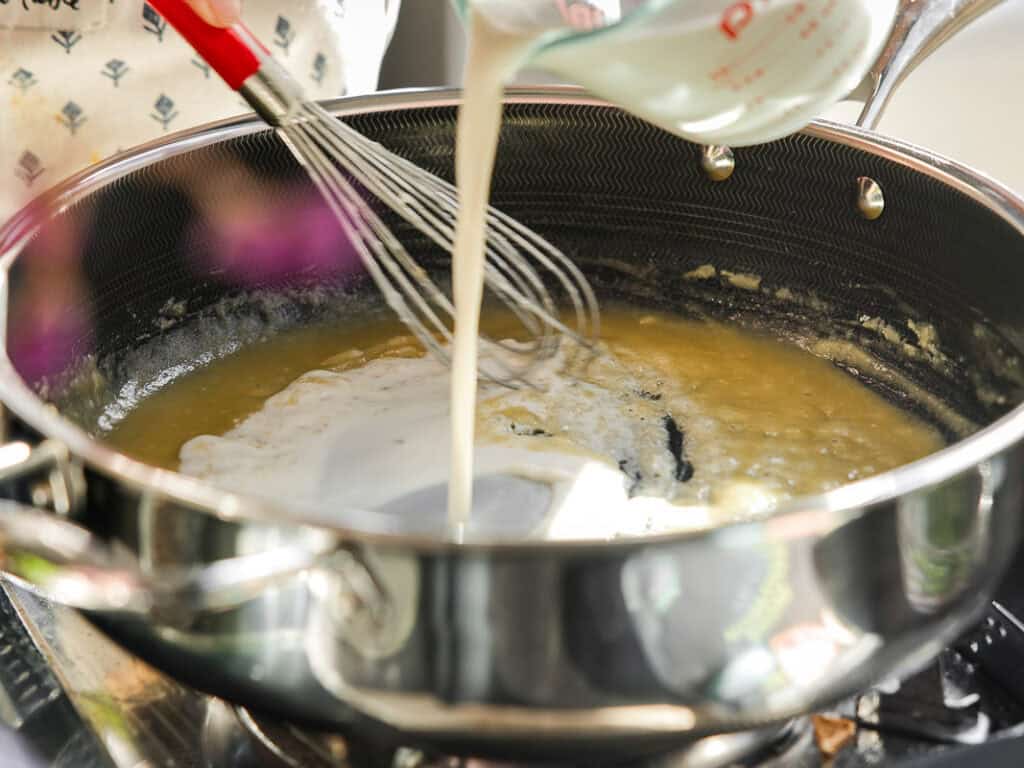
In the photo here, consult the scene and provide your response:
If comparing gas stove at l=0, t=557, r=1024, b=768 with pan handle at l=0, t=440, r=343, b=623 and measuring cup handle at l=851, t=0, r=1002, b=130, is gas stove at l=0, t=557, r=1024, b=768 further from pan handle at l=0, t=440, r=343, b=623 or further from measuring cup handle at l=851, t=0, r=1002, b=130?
measuring cup handle at l=851, t=0, r=1002, b=130

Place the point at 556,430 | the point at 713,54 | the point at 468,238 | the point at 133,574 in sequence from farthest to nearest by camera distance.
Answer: the point at 556,430
the point at 468,238
the point at 713,54
the point at 133,574

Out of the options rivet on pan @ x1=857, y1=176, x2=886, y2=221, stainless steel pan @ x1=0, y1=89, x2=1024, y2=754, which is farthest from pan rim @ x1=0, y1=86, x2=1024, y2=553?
rivet on pan @ x1=857, y1=176, x2=886, y2=221

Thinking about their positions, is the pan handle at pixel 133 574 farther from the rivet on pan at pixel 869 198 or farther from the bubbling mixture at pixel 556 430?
the rivet on pan at pixel 869 198

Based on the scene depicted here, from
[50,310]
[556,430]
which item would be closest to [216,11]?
[50,310]

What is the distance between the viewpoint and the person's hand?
68cm

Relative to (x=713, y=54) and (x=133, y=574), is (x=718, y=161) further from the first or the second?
(x=133, y=574)

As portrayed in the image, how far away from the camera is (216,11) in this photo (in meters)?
0.69

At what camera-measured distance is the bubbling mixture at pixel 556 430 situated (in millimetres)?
702

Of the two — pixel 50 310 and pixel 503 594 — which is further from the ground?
pixel 50 310

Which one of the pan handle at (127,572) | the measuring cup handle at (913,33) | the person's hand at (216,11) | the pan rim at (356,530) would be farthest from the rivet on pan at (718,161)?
the pan handle at (127,572)

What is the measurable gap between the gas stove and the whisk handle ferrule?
1.10 ft

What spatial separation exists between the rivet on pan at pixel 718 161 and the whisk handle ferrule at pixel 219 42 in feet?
0.97

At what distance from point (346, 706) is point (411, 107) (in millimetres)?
487

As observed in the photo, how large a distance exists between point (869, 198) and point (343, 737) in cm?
48
